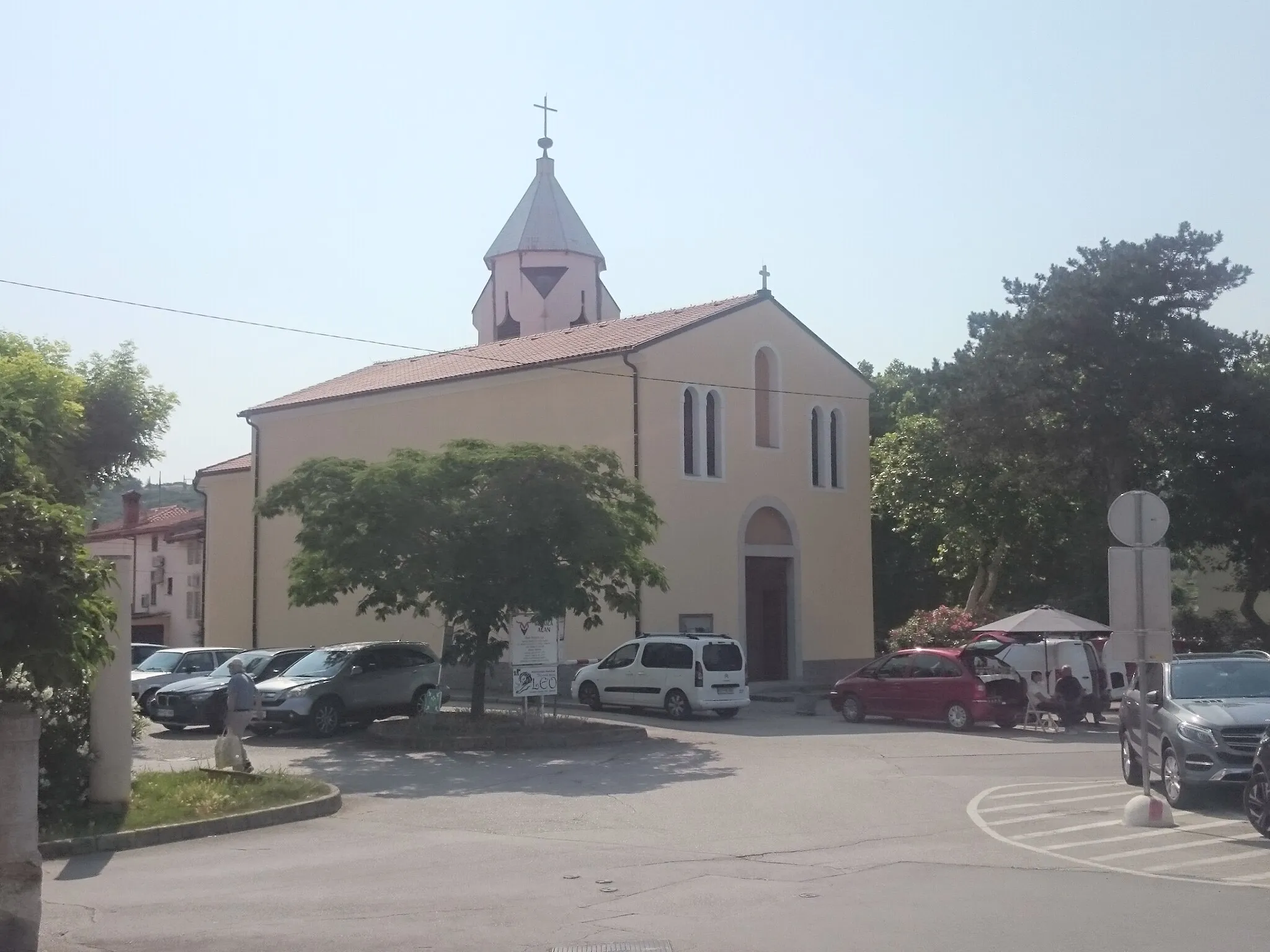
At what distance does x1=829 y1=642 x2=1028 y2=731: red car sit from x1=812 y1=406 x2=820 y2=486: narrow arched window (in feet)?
32.6

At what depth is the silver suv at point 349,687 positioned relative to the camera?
24.2 meters

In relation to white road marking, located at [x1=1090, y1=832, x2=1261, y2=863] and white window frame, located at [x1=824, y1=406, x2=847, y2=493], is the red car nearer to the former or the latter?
white window frame, located at [x1=824, y1=406, x2=847, y2=493]

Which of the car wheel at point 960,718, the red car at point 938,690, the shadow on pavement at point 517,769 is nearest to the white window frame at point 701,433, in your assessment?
the red car at point 938,690

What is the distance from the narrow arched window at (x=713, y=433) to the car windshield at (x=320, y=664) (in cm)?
1147

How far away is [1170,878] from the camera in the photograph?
10734 millimetres

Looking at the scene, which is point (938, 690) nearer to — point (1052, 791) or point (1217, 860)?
point (1052, 791)

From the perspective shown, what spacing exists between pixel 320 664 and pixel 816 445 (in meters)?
16.5

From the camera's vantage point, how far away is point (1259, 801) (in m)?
12.6

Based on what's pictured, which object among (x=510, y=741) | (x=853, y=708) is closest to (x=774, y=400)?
(x=853, y=708)

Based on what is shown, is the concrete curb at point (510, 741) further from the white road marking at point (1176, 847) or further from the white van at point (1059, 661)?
the white road marking at point (1176, 847)

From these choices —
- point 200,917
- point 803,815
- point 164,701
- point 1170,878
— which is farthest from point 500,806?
point 164,701

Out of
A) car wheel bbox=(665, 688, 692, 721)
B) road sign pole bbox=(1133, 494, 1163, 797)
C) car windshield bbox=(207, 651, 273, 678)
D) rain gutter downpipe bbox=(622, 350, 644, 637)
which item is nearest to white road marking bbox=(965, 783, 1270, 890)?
road sign pole bbox=(1133, 494, 1163, 797)

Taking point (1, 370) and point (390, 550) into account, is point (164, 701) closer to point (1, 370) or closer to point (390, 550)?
point (390, 550)

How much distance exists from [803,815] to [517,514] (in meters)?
9.28
